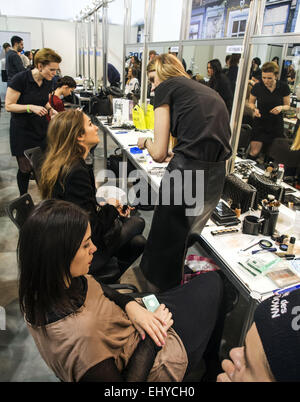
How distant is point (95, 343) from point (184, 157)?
1.10 m

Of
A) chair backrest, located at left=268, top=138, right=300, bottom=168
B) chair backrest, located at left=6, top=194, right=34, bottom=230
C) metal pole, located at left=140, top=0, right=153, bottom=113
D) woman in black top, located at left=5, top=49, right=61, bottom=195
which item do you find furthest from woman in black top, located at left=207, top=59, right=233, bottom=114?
chair backrest, located at left=6, top=194, right=34, bottom=230

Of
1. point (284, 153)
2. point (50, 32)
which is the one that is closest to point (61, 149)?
point (284, 153)

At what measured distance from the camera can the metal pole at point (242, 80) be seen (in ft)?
6.30

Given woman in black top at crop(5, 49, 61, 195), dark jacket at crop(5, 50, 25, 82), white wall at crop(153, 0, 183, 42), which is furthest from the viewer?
dark jacket at crop(5, 50, 25, 82)

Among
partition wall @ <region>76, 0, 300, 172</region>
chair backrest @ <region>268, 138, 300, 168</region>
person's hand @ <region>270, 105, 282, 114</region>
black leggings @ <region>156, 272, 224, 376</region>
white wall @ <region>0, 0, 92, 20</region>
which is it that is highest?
white wall @ <region>0, 0, 92, 20</region>

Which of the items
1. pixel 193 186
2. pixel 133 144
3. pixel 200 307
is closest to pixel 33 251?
pixel 200 307

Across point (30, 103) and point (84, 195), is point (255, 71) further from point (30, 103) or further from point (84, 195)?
point (30, 103)

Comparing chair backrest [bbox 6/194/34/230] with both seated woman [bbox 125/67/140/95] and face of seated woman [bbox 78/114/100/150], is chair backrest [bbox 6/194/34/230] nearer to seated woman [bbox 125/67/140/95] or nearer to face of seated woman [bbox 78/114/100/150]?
face of seated woman [bbox 78/114/100/150]

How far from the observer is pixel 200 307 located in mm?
1291

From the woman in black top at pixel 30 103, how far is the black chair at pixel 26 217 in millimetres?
1445

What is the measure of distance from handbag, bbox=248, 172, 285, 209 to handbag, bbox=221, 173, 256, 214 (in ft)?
0.13

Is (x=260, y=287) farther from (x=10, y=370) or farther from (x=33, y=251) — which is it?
(x=10, y=370)

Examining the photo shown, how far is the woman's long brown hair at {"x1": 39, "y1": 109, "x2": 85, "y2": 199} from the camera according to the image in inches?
61.1

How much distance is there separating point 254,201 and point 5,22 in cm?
1100
